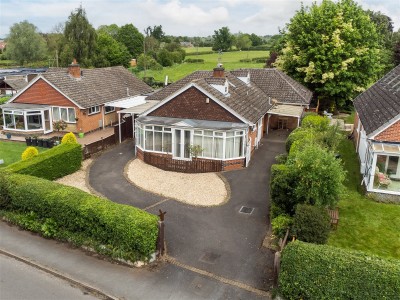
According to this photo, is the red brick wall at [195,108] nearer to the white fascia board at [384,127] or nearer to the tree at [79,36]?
the white fascia board at [384,127]

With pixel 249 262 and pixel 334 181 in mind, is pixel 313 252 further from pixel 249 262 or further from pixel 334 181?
pixel 334 181

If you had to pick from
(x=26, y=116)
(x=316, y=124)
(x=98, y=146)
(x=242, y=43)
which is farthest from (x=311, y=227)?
(x=242, y=43)

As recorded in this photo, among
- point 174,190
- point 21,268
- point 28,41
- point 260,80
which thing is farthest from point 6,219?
point 28,41

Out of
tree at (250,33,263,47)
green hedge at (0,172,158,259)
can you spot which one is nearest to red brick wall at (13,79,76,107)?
green hedge at (0,172,158,259)

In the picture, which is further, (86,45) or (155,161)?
(86,45)

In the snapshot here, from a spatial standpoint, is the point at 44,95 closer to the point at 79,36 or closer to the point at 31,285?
the point at 31,285
